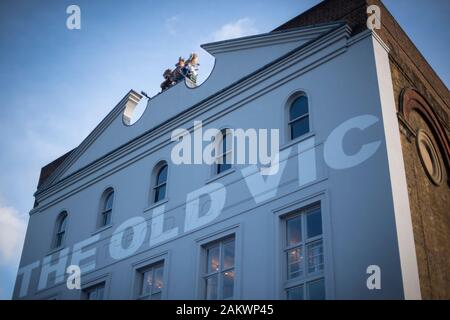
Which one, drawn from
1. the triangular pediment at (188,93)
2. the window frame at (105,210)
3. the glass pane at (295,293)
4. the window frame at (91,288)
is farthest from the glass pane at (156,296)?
the triangular pediment at (188,93)

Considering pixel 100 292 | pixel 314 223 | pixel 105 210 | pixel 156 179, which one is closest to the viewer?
pixel 314 223

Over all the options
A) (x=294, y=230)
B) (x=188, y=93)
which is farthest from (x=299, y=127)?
→ (x=188, y=93)

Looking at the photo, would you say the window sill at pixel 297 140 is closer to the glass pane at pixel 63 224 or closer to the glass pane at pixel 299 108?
the glass pane at pixel 299 108

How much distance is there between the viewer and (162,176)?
1811 centimetres

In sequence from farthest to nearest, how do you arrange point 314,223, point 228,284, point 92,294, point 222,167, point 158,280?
point 92,294 < point 222,167 < point 158,280 < point 228,284 < point 314,223

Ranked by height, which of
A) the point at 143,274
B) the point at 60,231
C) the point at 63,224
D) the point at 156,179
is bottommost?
the point at 143,274

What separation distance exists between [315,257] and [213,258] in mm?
3128

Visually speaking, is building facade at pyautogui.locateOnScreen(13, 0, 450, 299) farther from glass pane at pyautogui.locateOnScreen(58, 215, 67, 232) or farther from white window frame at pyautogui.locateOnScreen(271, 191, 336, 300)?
glass pane at pyautogui.locateOnScreen(58, 215, 67, 232)

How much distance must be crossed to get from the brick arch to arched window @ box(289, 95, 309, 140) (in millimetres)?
2504

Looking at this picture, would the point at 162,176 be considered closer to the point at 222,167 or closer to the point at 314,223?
the point at 222,167

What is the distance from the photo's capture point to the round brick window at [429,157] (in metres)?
14.7

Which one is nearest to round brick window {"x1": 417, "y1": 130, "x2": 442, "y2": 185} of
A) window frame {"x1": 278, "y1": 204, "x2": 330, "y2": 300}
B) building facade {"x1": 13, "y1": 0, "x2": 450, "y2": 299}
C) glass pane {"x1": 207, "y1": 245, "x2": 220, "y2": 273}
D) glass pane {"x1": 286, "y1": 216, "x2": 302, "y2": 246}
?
building facade {"x1": 13, "y1": 0, "x2": 450, "y2": 299}

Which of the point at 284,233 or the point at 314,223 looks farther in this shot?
the point at 284,233

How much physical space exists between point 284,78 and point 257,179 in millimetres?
2910
